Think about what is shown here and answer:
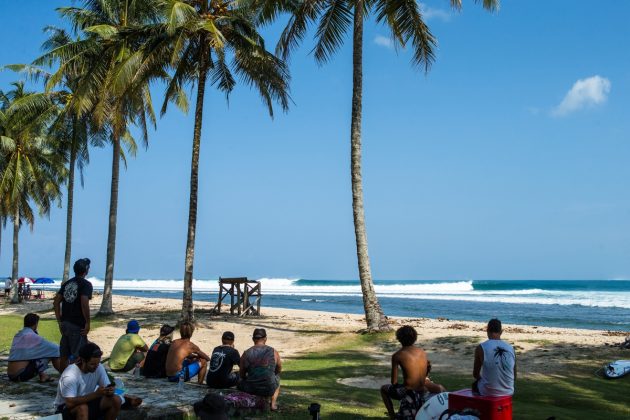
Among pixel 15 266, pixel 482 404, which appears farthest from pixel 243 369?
pixel 15 266

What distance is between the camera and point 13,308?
1133 inches

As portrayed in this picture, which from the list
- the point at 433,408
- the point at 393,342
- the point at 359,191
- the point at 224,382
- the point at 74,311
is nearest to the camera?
the point at 433,408

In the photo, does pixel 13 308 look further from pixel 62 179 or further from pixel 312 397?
pixel 312 397

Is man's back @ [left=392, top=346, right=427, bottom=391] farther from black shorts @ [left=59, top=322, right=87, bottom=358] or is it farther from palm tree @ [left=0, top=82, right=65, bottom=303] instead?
palm tree @ [left=0, top=82, right=65, bottom=303]

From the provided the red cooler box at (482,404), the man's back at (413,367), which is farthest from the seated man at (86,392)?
the red cooler box at (482,404)

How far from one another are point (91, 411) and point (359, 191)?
1200 centimetres

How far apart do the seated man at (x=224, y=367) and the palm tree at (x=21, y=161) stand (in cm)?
2104

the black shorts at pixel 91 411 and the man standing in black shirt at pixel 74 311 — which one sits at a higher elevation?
the man standing in black shirt at pixel 74 311

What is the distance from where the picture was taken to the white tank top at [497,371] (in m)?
6.57

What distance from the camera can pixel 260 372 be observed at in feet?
25.7

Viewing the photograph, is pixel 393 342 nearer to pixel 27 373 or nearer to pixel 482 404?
pixel 27 373

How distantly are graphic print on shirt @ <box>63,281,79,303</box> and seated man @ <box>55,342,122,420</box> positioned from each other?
2413 millimetres

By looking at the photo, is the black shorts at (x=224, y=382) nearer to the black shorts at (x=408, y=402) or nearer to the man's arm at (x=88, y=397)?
the man's arm at (x=88, y=397)

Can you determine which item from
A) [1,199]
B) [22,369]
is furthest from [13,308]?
[22,369]
